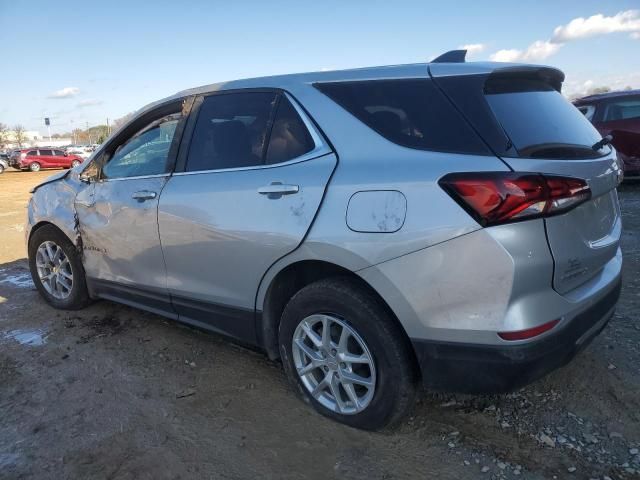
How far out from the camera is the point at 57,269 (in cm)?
438

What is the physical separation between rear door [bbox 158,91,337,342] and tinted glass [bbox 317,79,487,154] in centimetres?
26

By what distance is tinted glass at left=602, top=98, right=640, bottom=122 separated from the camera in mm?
8750

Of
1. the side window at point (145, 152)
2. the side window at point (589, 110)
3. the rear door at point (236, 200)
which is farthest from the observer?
the side window at point (589, 110)

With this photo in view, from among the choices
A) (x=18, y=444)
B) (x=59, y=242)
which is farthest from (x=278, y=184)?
(x=59, y=242)

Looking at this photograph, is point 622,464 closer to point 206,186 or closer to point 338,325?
point 338,325

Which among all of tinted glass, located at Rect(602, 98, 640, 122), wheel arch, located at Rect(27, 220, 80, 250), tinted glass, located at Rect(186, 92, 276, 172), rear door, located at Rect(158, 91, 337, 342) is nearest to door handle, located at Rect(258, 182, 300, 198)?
rear door, located at Rect(158, 91, 337, 342)

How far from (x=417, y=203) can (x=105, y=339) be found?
2.76 m

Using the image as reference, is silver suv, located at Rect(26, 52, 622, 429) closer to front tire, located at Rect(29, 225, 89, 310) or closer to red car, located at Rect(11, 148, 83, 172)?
front tire, located at Rect(29, 225, 89, 310)

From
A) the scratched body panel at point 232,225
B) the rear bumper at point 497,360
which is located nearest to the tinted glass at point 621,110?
the rear bumper at point 497,360

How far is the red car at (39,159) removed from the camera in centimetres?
3147

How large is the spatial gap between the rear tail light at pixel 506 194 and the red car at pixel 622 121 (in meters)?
7.78

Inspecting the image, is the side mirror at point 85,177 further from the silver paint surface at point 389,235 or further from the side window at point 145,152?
the silver paint surface at point 389,235

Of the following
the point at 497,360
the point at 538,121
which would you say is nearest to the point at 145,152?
the point at 538,121

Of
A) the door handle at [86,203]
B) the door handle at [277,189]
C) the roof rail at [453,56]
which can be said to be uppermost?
the roof rail at [453,56]
